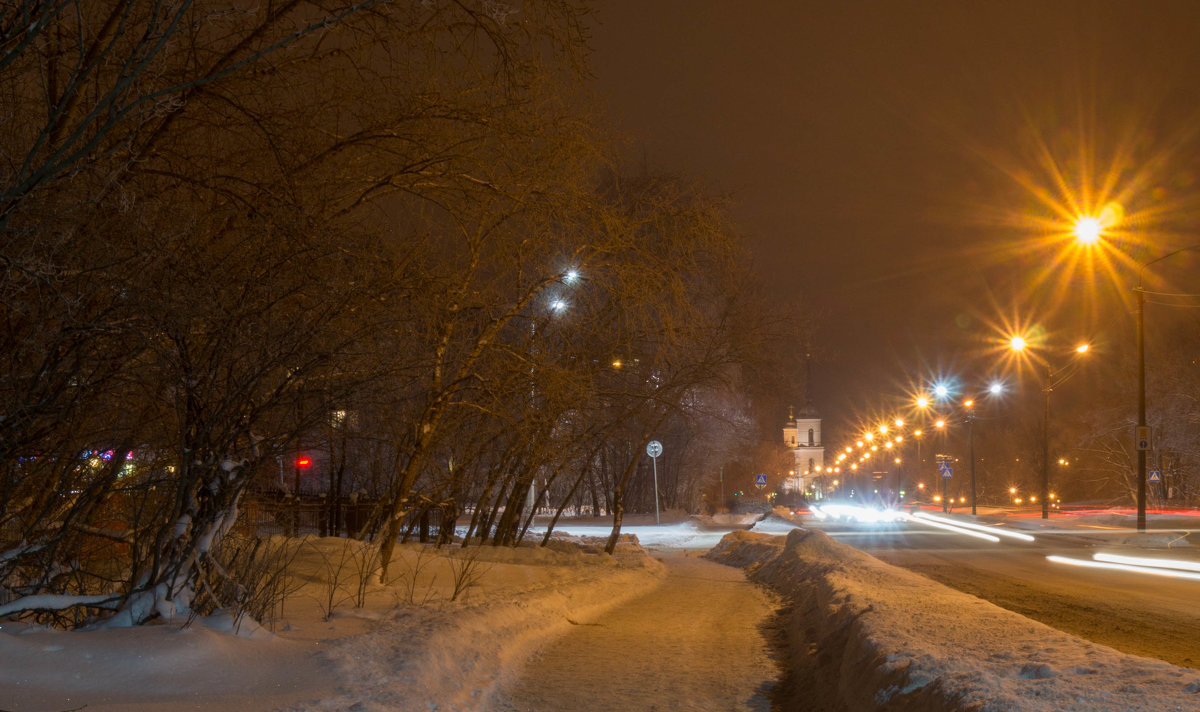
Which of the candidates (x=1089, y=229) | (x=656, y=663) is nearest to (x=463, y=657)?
(x=656, y=663)

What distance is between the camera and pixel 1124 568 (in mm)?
20938

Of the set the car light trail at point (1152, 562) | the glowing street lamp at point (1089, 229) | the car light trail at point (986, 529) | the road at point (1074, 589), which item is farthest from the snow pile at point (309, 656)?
the car light trail at point (986, 529)

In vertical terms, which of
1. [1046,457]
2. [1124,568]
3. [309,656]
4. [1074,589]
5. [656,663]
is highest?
[1046,457]

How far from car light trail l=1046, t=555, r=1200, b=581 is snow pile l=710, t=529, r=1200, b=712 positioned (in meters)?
8.54

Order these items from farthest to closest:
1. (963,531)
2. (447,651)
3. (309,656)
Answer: (963,531)
(447,651)
(309,656)

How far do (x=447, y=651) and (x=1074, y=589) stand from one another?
1225 centimetres

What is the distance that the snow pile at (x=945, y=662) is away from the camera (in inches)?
222

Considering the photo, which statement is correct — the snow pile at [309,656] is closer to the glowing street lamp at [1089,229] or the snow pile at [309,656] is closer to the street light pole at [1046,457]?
the glowing street lamp at [1089,229]

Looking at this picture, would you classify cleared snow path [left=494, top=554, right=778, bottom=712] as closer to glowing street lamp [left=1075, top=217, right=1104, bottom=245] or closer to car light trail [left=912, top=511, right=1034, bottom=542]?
glowing street lamp [left=1075, top=217, right=1104, bottom=245]

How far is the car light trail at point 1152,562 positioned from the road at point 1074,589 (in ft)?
3.42

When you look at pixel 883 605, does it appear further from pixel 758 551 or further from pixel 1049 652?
pixel 758 551

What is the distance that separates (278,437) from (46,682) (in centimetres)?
251

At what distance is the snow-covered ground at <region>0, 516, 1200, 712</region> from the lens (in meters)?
5.71

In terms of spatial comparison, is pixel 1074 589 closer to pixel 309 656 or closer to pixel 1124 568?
pixel 1124 568
